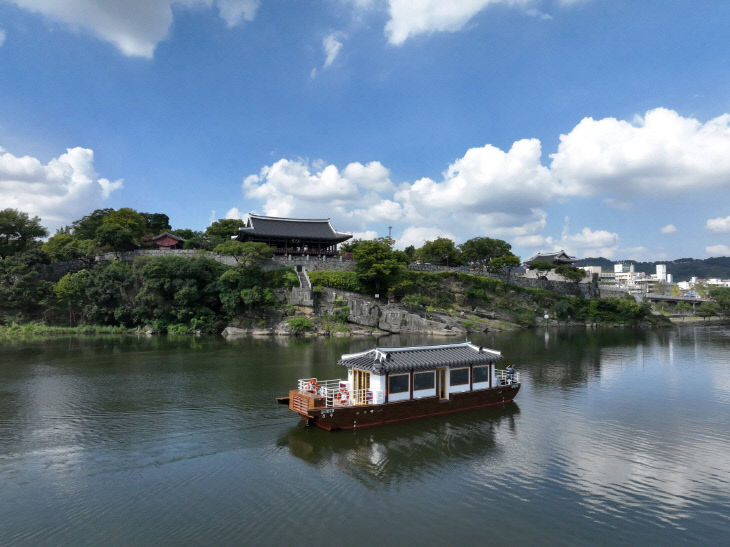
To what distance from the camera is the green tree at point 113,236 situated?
68750 millimetres

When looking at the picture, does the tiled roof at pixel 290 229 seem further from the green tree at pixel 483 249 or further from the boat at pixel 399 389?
the boat at pixel 399 389

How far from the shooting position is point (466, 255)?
310ft

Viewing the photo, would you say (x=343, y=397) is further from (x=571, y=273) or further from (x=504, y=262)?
(x=571, y=273)

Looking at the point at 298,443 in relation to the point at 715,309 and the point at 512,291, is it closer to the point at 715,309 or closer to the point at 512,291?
the point at 512,291

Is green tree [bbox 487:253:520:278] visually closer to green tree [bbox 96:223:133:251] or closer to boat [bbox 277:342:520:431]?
boat [bbox 277:342:520:431]

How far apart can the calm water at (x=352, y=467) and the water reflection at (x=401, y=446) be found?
0.10 m

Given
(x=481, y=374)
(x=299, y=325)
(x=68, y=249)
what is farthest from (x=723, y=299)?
(x=68, y=249)

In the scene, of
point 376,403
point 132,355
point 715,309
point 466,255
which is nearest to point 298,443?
point 376,403

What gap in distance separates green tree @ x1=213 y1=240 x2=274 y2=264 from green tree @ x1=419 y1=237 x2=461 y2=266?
129ft

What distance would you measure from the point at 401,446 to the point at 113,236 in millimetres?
66969

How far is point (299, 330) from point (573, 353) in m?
33.8

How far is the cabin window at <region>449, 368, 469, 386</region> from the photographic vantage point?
22.5 meters

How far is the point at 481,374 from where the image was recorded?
77.4 feet

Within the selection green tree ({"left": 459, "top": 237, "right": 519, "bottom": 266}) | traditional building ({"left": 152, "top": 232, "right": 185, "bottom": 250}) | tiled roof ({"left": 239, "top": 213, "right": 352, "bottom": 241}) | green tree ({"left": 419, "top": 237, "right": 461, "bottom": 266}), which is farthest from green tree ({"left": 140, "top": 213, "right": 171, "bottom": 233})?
green tree ({"left": 459, "top": 237, "right": 519, "bottom": 266})
